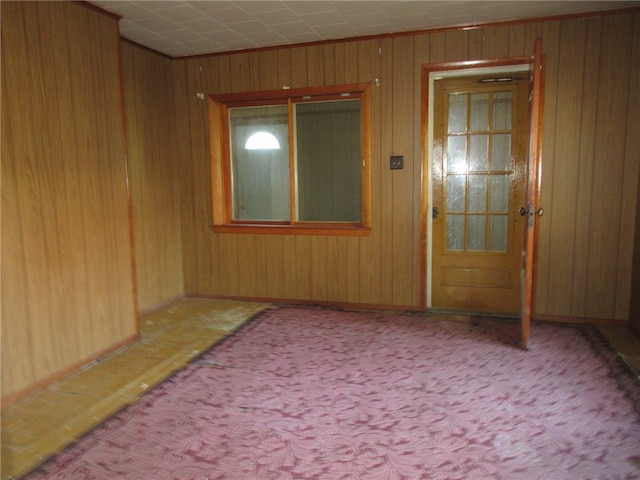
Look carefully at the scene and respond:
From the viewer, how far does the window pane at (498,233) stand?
3.99 meters

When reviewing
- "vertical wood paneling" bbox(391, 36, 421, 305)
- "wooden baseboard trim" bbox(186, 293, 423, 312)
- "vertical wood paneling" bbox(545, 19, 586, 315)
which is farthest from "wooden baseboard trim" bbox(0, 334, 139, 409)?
"vertical wood paneling" bbox(545, 19, 586, 315)

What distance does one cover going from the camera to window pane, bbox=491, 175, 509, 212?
13.0ft

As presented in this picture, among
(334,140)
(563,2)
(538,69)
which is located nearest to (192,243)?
(334,140)

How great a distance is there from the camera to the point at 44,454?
212cm

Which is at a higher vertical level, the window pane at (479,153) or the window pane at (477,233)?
the window pane at (479,153)

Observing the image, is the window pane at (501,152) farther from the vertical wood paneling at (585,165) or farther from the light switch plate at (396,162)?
the light switch plate at (396,162)

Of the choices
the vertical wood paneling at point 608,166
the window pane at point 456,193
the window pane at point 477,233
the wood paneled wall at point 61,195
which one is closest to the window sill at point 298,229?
the window pane at point 456,193

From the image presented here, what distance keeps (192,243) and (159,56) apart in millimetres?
1868

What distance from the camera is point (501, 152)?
155 inches

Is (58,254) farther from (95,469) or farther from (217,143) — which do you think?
(217,143)

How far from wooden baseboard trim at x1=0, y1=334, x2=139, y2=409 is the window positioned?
1.61m

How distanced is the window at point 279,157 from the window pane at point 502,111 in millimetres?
1116

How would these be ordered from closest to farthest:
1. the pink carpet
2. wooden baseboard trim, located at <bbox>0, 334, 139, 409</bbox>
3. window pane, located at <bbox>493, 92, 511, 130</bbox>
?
the pink carpet → wooden baseboard trim, located at <bbox>0, 334, 139, 409</bbox> → window pane, located at <bbox>493, 92, 511, 130</bbox>

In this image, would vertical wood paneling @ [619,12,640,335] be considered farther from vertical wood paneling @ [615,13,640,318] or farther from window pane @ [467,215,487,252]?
window pane @ [467,215,487,252]
